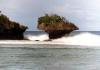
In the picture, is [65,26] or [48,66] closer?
[48,66]

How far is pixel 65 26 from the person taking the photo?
7788 centimetres

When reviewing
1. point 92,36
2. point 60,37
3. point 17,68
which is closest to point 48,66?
point 17,68

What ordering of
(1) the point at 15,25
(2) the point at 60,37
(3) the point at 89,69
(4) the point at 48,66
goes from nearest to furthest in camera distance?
(3) the point at 89,69 → (4) the point at 48,66 → (2) the point at 60,37 → (1) the point at 15,25

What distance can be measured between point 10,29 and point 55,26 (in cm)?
1064

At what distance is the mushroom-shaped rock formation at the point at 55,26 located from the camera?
7675cm

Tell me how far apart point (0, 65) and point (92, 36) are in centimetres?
5162

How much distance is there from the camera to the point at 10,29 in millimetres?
81000

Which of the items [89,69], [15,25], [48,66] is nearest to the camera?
[89,69]

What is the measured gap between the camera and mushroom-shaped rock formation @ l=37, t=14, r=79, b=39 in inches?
3022

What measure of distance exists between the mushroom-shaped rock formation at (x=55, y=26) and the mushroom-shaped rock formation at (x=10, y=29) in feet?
17.0

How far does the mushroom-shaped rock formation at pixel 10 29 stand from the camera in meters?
79.0

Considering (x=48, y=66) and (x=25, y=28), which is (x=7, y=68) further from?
(x=25, y=28)

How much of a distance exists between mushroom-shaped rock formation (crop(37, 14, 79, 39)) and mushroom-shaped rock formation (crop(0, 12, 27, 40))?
17.0 ft

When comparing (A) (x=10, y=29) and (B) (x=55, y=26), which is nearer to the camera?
(B) (x=55, y=26)
